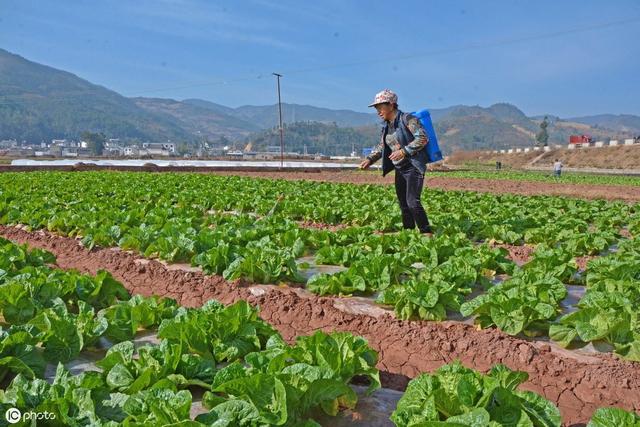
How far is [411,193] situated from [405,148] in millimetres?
714

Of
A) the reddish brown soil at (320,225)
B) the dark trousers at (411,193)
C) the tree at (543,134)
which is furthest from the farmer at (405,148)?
the tree at (543,134)

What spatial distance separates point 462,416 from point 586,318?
2.14m

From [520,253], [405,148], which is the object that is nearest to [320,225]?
[405,148]

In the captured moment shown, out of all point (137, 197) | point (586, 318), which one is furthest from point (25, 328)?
point (137, 197)

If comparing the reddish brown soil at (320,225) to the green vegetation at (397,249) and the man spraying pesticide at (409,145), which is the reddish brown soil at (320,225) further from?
the man spraying pesticide at (409,145)

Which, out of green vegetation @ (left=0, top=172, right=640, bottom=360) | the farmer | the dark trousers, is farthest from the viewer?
the dark trousers

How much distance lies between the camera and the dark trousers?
25.8ft

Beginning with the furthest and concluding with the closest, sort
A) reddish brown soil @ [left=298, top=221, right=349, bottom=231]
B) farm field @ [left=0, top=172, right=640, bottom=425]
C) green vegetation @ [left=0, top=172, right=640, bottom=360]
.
A: reddish brown soil @ [left=298, top=221, right=349, bottom=231]
green vegetation @ [left=0, top=172, right=640, bottom=360]
farm field @ [left=0, top=172, right=640, bottom=425]

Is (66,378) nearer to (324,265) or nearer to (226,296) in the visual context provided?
(226,296)

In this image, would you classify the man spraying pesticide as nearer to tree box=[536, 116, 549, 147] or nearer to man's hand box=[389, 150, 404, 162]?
man's hand box=[389, 150, 404, 162]

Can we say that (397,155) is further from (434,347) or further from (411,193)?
(434,347)

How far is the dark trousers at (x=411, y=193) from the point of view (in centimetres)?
787

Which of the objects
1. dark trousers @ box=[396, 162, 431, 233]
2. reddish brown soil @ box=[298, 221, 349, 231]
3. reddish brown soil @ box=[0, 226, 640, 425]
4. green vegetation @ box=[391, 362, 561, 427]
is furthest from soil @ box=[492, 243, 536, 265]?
green vegetation @ box=[391, 362, 561, 427]

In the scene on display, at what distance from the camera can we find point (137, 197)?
1427 cm
